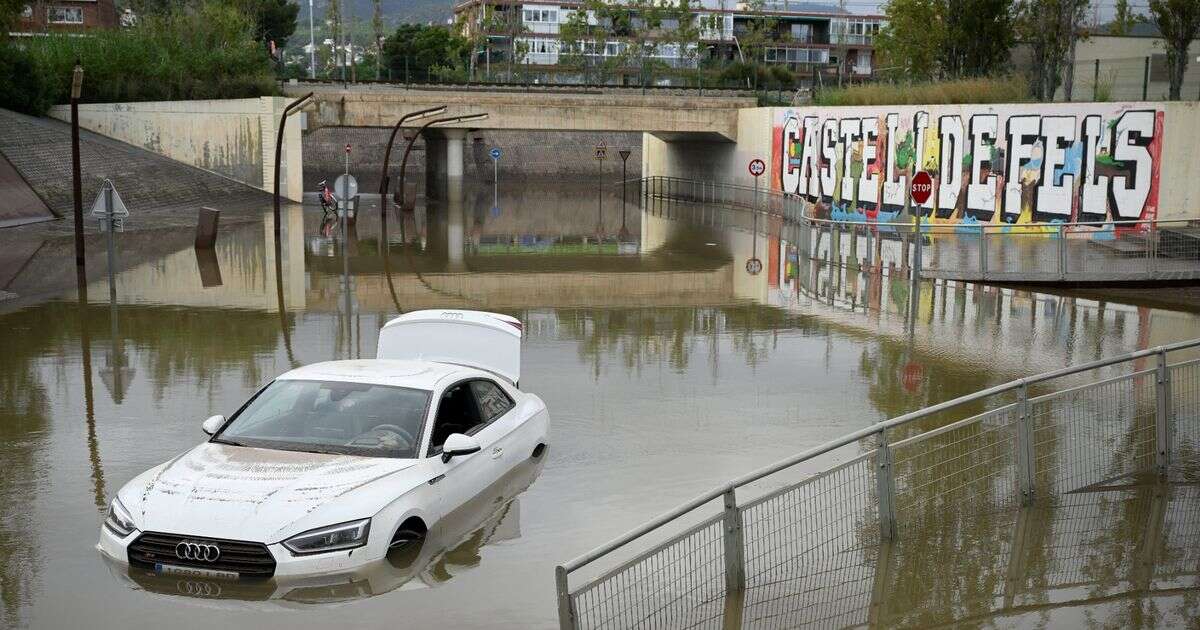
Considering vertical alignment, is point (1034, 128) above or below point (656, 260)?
above

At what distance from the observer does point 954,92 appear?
3953cm

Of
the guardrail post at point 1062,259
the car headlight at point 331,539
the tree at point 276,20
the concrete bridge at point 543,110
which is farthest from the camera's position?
the tree at point 276,20

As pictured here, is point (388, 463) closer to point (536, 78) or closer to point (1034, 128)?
point (1034, 128)

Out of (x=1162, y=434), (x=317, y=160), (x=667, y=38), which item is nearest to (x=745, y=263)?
(x=1162, y=434)

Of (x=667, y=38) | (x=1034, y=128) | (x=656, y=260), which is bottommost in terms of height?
(x=656, y=260)

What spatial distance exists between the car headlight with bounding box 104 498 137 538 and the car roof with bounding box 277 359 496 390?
2.10m

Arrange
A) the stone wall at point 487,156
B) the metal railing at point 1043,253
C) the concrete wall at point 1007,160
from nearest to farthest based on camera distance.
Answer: the metal railing at point 1043,253 < the concrete wall at point 1007,160 < the stone wall at point 487,156

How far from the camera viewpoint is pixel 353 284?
84.4 ft

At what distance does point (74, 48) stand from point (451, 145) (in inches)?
754

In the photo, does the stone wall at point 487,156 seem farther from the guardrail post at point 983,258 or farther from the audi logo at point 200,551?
the audi logo at point 200,551

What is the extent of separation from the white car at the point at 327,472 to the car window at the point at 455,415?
0.5 inches

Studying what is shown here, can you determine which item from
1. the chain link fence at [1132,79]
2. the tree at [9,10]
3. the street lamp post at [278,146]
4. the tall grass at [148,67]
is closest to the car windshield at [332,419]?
the street lamp post at [278,146]

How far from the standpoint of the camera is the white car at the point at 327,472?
8.48 metres

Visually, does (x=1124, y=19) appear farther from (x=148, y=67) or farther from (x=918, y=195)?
(x=148, y=67)
